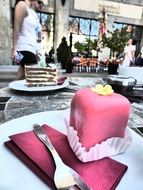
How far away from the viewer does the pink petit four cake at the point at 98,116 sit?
44cm

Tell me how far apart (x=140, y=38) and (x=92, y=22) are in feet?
10.6

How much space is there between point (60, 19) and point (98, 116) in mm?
10463

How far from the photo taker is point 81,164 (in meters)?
0.41

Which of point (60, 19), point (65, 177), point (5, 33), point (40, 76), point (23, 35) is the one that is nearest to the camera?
point (65, 177)

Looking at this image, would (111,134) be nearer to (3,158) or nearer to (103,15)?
(3,158)

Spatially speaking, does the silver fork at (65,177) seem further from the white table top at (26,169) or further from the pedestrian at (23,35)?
the pedestrian at (23,35)

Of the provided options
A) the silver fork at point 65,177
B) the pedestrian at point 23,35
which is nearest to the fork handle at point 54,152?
the silver fork at point 65,177

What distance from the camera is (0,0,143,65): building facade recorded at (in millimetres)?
9367

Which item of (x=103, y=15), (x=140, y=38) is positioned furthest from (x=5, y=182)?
(x=140, y=38)

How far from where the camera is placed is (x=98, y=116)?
1.45 feet

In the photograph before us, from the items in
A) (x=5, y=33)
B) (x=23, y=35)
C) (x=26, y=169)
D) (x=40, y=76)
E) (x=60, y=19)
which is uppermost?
(x=60, y=19)

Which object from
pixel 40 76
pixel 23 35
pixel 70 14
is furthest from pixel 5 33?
pixel 40 76

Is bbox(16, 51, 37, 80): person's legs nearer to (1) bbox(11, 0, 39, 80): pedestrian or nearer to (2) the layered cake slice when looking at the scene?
(1) bbox(11, 0, 39, 80): pedestrian

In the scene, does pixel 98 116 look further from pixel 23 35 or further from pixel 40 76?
pixel 23 35
